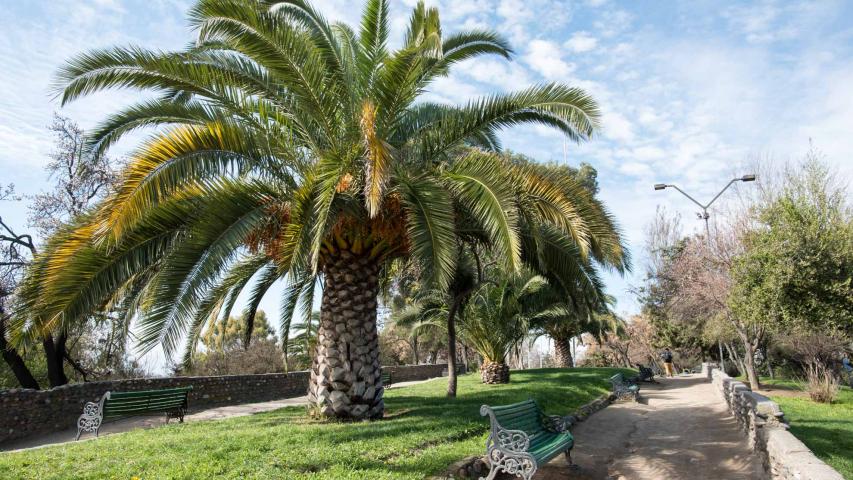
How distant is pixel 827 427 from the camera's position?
1068 cm

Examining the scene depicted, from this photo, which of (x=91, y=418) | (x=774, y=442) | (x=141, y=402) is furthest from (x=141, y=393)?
(x=774, y=442)

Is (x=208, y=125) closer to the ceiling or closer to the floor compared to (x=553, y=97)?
closer to the floor

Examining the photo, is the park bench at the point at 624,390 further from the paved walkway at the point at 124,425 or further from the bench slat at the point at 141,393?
the bench slat at the point at 141,393

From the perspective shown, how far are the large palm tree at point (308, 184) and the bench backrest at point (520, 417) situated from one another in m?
1.85

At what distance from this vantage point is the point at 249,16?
739cm

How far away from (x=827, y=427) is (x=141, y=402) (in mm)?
13356

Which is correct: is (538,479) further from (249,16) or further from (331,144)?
(249,16)

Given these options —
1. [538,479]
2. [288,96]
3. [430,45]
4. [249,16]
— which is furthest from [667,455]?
[249,16]

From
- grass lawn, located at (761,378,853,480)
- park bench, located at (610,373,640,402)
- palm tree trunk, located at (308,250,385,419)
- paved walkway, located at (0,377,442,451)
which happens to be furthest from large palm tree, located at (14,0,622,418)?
park bench, located at (610,373,640,402)

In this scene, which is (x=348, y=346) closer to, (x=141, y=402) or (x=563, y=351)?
(x=141, y=402)

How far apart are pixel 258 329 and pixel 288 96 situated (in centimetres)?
3606

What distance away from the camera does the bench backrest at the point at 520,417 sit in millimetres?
6270

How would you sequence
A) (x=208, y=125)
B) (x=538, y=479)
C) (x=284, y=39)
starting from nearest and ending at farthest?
(x=538, y=479) < (x=208, y=125) < (x=284, y=39)

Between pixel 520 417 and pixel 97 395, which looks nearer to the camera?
pixel 520 417
